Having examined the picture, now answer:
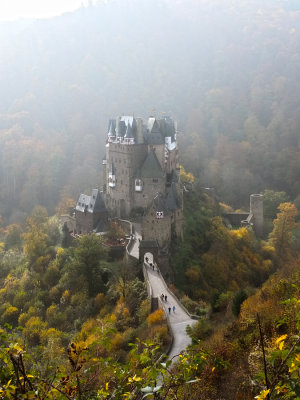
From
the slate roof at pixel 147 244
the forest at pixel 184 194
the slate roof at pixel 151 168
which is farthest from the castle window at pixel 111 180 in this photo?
the slate roof at pixel 147 244

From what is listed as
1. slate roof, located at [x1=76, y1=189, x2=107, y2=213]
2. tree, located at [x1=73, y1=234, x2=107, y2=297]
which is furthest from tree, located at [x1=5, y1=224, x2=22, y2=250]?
tree, located at [x1=73, y1=234, x2=107, y2=297]

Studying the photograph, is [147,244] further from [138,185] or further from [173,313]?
[138,185]

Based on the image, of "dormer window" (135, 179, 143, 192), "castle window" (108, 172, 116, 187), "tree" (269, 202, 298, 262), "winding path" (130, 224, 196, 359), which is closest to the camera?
"winding path" (130, 224, 196, 359)

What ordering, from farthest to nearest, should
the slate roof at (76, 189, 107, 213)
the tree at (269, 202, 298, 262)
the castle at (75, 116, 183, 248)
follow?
1. the tree at (269, 202, 298, 262)
2. the castle at (75, 116, 183, 248)
3. the slate roof at (76, 189, 107, 213)

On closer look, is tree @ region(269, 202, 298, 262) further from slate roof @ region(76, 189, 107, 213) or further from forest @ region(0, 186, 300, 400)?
slate roof @ region(76, 189, 107, 213)

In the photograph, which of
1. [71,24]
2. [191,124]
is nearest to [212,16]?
[71,24]

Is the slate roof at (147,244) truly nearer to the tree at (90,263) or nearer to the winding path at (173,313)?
the winding path at (173,313)

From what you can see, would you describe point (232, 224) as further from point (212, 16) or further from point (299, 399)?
point (212, 16)
